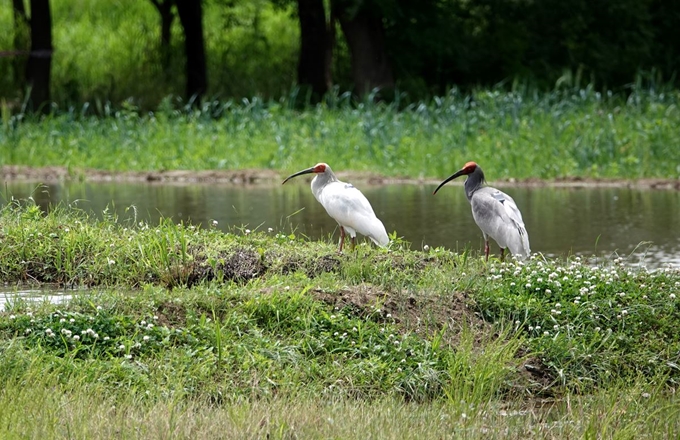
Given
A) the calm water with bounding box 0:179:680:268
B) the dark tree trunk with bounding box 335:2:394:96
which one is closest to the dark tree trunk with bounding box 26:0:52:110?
the dark tree trunk with bounding box 335:2:394:96

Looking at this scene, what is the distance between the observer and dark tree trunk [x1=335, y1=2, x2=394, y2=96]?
24359mm

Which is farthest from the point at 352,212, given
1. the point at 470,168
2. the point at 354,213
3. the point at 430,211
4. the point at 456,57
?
the point at 456,57

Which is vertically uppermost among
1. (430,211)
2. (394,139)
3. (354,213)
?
(354,213)

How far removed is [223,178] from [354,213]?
882 centimetres

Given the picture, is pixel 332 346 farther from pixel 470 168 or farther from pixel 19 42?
pixel 19 42

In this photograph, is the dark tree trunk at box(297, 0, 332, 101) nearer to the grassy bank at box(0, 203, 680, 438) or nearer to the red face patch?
the red face patch

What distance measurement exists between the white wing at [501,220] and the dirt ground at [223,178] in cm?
715

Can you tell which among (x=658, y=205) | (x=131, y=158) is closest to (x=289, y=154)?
(x=131, y=158)

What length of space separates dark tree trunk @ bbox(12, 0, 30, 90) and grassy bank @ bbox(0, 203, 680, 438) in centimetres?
1852

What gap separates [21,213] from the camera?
10.3m

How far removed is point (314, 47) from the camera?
24.9 metres

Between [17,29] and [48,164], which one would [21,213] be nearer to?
[48,164]

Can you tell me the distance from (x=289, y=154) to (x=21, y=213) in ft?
30.3

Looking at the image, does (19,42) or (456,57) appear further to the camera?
(19,42)
